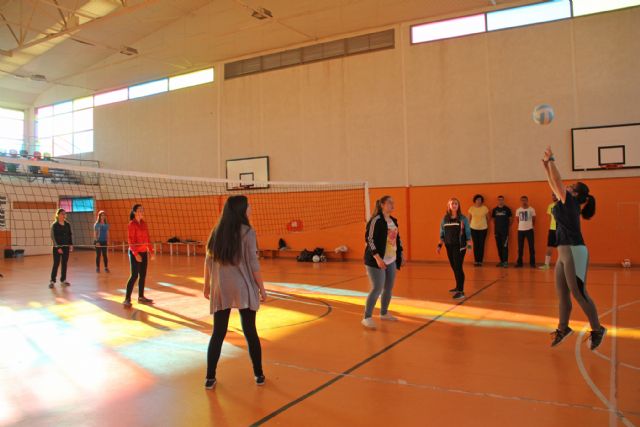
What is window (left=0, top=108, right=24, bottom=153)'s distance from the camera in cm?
2256

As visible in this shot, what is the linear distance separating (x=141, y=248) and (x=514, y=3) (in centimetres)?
1151

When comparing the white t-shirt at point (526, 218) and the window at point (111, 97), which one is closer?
the white t-shirt at point (526, 218)

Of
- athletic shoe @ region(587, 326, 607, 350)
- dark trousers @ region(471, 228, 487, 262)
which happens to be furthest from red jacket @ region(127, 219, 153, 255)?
dark trousers @ region(471, 228, 487, 262)

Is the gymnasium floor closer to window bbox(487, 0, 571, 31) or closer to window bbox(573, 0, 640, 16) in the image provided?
window bbox(573, 0, 640, 16)

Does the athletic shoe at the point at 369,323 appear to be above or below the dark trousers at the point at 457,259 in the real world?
below

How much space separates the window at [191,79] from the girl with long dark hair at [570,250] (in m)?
15.6

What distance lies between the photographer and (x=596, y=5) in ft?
38.8

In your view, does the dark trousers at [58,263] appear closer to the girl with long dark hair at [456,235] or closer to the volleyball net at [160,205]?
the volleyball net at [160,205]

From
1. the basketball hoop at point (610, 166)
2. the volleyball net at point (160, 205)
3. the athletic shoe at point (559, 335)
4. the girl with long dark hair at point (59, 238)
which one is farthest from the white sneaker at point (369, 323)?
the basketball hoop at point (610, 166)

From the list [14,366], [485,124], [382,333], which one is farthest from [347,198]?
[14,366]

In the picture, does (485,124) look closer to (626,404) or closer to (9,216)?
(626,404)

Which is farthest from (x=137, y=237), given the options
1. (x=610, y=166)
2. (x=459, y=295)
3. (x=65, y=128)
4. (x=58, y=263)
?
(x=65, y=128)

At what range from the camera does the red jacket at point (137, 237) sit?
7398mm

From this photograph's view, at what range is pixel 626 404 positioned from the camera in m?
3.33
